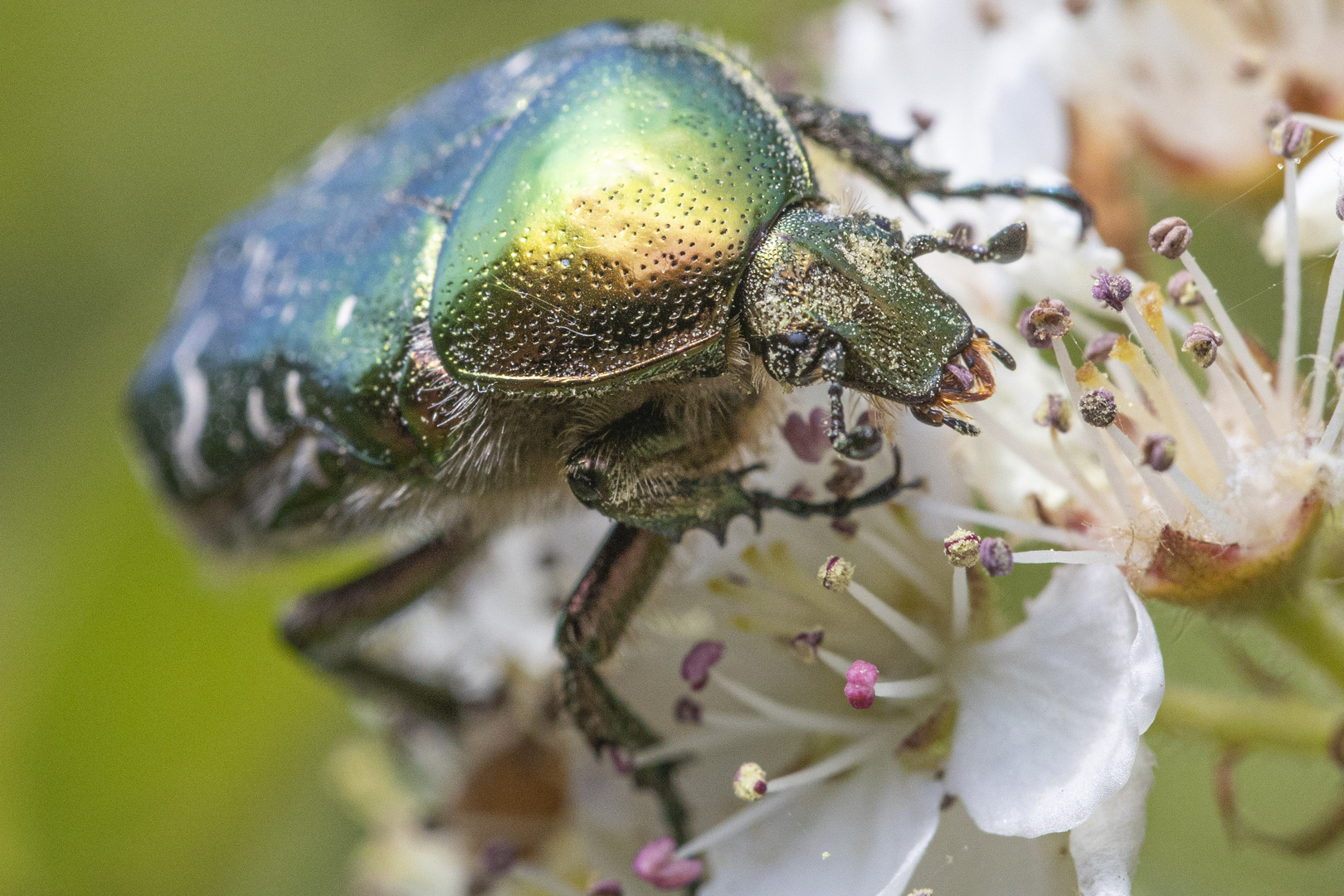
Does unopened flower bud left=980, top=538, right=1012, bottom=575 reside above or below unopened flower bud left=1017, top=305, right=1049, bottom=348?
below

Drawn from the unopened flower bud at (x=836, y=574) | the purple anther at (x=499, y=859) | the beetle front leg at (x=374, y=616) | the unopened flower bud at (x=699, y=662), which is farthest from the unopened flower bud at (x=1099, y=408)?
the purple anther at (x=499, y=859)

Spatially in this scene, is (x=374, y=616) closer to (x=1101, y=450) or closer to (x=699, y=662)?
(x=699, y=662)

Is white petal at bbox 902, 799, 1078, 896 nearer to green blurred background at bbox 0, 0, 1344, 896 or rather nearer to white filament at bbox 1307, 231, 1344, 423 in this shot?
green blurred background at bbox 0, 0, 1344, 896

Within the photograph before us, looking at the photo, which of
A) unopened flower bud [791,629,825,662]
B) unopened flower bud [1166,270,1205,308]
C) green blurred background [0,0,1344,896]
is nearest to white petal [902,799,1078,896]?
green blurred background [0,0,1344,896]

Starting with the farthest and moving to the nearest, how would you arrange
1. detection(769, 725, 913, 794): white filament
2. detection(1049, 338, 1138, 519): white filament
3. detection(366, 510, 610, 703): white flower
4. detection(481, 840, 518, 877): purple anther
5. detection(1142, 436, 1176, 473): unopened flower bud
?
detection(366, 510, 610, 703): white flower
detection(481, 840, 518, 877): purple anther
detection(769, 725, 913, 794): white filament
detection(1049, 338, 1138, 519): white filament
detection(1142, 436, 1176, 473): unopened flower bud

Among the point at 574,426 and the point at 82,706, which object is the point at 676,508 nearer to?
the point at 574,426

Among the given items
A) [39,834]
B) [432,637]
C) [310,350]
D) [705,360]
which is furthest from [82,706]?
[705,360]

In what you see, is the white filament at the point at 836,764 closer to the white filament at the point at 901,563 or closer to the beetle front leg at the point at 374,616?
the white filament at the point at 901,563
